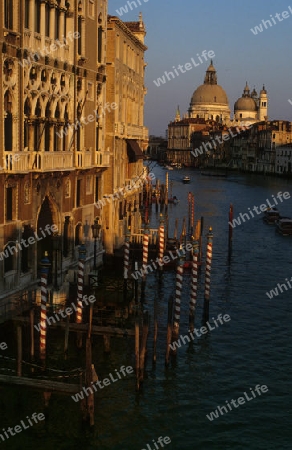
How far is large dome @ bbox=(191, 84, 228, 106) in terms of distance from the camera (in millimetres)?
171625

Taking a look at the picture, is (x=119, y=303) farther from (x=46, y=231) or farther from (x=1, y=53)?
(x=1, y=53)

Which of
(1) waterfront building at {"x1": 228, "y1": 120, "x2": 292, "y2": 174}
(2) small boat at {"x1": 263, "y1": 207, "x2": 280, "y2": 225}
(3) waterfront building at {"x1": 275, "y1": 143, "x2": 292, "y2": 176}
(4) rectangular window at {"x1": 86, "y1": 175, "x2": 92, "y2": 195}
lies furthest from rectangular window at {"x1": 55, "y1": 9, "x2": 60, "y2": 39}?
(1) waterfront building at {"x1": 228, "y1": 120, "x2": 292, "y2": 174}

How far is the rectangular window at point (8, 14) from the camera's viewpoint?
1576 centimetres

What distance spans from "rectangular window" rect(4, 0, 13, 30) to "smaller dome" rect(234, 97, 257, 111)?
160687 millimetres

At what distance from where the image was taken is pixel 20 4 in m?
16.2

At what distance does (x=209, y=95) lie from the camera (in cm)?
17162

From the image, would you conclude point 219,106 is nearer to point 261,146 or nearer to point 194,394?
point 261,146

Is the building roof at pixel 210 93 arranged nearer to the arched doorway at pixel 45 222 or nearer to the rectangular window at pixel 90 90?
the rectangular window at pixel 90 90

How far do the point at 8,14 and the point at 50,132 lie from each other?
3931 mm

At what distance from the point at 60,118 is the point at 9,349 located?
702 cm

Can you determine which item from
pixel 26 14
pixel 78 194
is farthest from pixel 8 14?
pixel 78 194

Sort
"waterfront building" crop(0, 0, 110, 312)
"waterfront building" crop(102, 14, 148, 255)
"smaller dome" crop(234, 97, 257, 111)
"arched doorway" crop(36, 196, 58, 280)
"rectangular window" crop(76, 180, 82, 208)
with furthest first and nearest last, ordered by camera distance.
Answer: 1. "smaller dome" crop(234, 97, 257, 111)
2. "waterfront building" crop(102, 14, 148, 255)
3. "rectangular window" crop(76, 180, 82, 208)
4. "arched doorway" crop(36, 196, 58, 280)
5. "waterfront building" crop(0, 0, 110, 312)

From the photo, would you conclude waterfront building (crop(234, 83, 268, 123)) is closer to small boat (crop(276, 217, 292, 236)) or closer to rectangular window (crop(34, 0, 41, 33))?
small boat (crop(276, 217, 292, 236))

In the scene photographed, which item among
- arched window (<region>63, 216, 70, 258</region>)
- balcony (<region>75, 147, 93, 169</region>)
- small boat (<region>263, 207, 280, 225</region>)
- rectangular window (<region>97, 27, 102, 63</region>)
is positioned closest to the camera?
arched window (<region>63, 216, 70, 258</region>)
